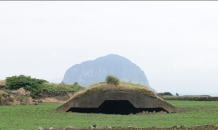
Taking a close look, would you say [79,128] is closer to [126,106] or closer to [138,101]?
[138,101]

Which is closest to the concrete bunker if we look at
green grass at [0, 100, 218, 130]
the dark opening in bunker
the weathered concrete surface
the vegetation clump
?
the weathered concrete surface

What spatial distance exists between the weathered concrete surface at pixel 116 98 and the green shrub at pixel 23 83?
1860 cm

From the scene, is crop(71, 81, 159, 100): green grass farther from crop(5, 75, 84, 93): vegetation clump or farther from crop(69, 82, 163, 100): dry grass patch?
crop(5, 75, 84, 93): vegetation clump

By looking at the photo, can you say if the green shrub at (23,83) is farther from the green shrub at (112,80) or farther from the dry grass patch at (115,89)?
the green shrub at (112,80)

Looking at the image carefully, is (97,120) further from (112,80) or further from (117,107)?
(117,107)

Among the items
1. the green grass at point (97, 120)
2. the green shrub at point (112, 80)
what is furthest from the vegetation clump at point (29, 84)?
the green grass at point (97, 120)

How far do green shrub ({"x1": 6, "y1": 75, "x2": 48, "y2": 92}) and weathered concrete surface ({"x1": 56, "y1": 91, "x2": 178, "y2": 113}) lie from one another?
18.6m

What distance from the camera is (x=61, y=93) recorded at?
41438 millimetres

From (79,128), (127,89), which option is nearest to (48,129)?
(79,128)

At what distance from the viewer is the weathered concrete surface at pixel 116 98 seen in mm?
23438

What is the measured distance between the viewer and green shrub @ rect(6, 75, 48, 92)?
39.2m

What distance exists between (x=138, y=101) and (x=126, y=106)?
5.19m

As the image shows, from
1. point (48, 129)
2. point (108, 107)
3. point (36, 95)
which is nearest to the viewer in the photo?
point (48, 129)

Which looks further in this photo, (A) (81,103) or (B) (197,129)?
(A) (81,103)
